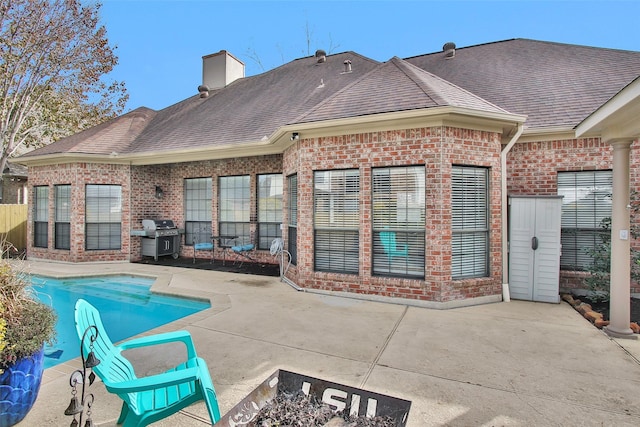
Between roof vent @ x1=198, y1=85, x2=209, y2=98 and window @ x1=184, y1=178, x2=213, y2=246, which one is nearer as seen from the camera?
window @ x1=184, y1=178, x2=213, y2=246

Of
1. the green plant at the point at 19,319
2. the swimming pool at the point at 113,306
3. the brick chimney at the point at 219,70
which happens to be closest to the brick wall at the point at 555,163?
the swimming pool at the point at 113,306

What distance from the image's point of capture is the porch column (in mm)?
4281

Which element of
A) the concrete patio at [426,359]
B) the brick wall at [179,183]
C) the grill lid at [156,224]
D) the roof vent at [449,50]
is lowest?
the concrete patio at [426,359]

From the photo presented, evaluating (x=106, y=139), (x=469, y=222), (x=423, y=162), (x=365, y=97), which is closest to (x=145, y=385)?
(x=423, y=162)

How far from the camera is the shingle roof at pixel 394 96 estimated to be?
18.3 feet

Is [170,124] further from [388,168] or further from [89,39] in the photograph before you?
[388,168]

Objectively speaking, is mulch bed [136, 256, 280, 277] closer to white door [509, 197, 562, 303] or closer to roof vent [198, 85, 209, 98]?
white door [509, 197, 562, 303]

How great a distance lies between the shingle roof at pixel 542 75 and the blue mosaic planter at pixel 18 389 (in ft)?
26.3

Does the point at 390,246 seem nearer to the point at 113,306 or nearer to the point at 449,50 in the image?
the point at 113,306

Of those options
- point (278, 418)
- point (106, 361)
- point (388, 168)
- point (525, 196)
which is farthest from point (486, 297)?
point (106, 361)

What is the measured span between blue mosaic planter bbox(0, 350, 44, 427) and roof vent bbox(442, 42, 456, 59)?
36.9 ft

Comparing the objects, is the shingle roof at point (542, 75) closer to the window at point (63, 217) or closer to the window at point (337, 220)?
the window at point (337, 220)

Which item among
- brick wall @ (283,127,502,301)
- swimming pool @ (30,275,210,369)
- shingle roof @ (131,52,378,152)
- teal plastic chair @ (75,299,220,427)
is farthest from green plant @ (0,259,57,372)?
shingle roof @ (131,52,378,152)

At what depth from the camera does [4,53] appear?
10234 millimetres
